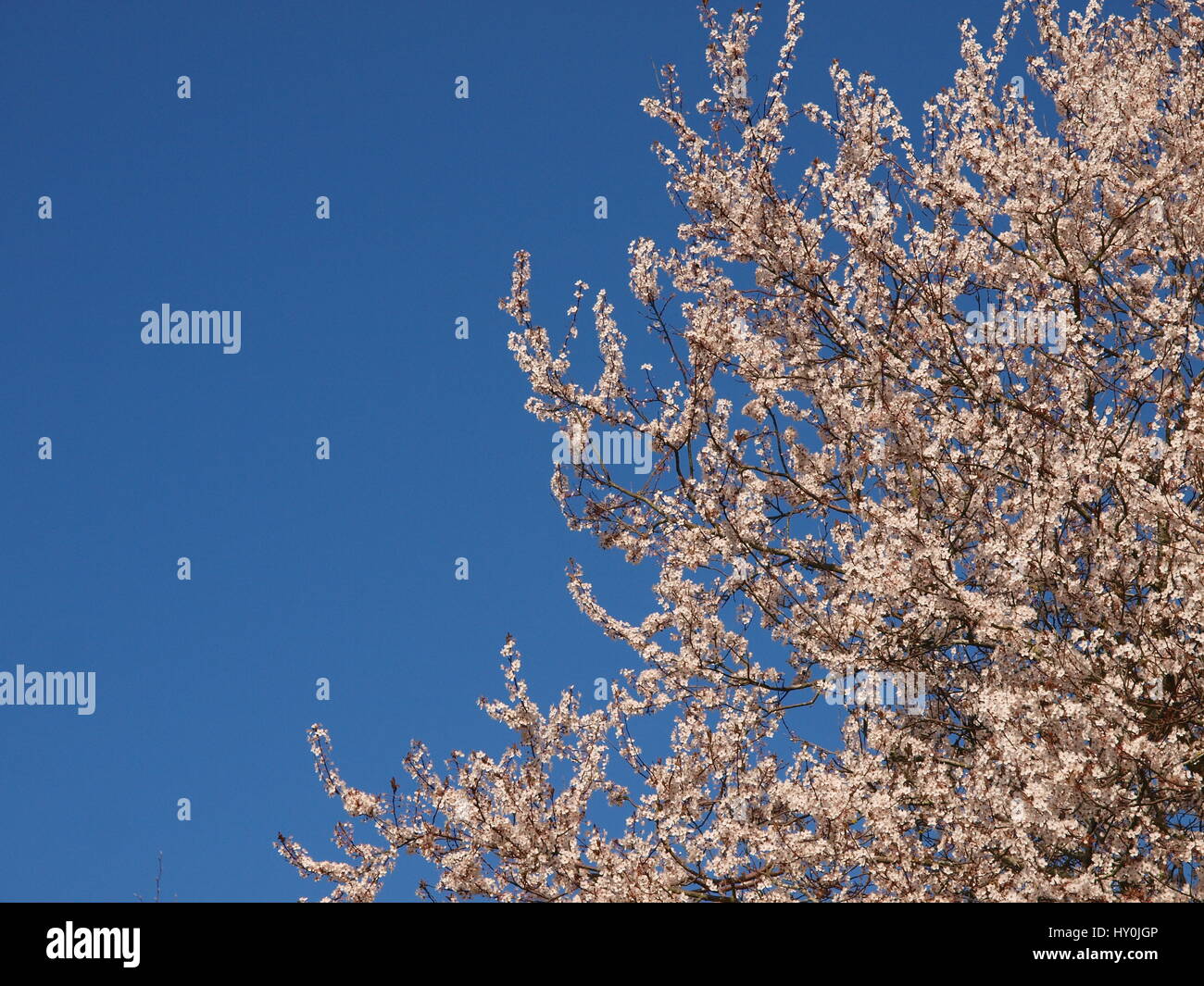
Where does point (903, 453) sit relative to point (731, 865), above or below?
above

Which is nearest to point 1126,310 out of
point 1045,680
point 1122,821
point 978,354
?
A: point 978,354

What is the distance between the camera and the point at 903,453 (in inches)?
314

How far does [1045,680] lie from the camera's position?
649 centimetres
